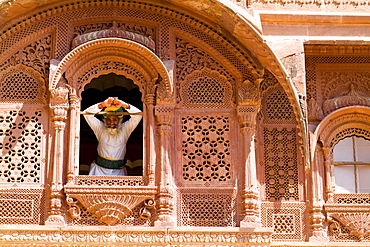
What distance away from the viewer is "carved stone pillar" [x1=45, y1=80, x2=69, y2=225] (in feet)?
40.7

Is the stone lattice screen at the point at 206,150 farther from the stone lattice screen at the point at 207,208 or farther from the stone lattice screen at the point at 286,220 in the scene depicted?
the stone lattice screen at the point at 286,220

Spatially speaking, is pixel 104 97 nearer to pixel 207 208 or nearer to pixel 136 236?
pixel 207 208

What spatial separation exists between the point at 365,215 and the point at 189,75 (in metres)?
2.59

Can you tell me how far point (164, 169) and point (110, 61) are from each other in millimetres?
1466

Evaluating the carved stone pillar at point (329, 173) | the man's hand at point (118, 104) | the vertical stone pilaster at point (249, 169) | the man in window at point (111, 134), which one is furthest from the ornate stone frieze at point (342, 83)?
the man's hand at point (118, 104)

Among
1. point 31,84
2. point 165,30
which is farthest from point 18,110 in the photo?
point 165,30

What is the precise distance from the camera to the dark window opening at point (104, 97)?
49.7ft

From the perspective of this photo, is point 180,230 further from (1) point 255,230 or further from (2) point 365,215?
(2) point 365,215

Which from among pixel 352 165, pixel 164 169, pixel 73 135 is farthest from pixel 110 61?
pixel 352 165

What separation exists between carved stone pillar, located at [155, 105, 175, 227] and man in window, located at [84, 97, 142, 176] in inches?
16.0

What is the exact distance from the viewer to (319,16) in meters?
13.0

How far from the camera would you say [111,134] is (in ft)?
43.7

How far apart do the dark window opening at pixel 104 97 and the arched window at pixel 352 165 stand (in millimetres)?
2862

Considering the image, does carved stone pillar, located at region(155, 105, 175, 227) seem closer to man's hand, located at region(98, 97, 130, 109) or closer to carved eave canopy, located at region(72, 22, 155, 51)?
man's hand, located at region(98, 97, 130, 109)
